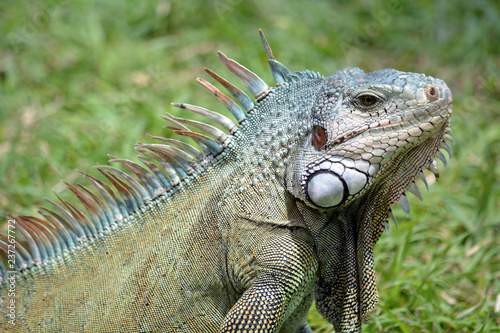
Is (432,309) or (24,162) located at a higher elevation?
(24,162)

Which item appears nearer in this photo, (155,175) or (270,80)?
(155,175)

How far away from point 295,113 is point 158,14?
605 cm

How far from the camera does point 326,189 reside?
2.82 m

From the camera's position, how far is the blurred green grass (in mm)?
4734

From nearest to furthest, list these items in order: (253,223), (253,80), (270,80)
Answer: (253,223) < (253,80) < (270,80)

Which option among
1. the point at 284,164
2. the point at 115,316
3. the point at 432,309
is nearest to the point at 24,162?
the point at 115,316

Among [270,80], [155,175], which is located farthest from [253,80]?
[270,80]

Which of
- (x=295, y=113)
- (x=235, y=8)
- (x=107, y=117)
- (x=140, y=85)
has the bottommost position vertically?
(x=295, y=113)

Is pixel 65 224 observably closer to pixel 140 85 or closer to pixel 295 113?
Answer: pixel 295 113

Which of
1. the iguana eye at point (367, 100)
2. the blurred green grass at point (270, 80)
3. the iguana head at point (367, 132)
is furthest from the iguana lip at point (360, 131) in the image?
the blurred green grass at point (270, 80)

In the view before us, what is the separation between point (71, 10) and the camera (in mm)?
8359

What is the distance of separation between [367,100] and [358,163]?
35 cm

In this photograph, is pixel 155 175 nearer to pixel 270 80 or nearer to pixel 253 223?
pixel 253 223

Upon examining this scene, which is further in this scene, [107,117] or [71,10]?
[71,10]
